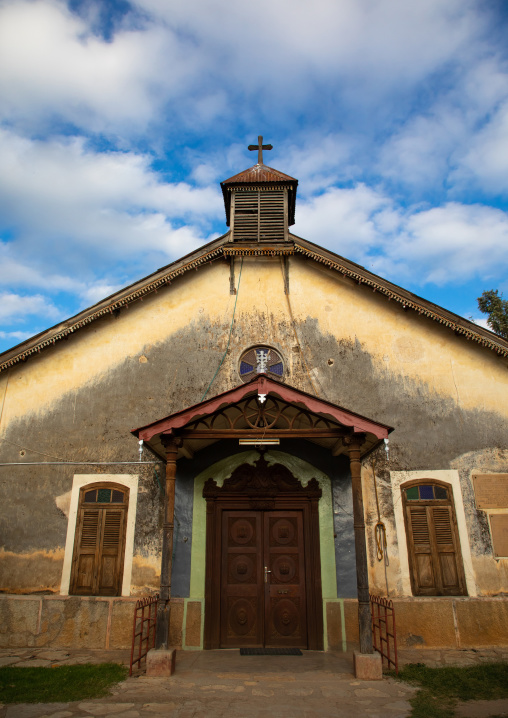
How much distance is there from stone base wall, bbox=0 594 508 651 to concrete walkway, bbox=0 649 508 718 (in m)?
0.27

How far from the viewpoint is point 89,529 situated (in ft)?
30.0

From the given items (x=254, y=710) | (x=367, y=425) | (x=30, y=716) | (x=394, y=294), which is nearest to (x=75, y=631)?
(x=30, y=716)

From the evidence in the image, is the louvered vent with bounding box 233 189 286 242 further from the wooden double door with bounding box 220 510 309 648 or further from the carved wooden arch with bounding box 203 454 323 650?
the wooden double door with bounding box 220 510 309 648

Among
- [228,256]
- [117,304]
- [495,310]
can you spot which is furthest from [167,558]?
[495,310]

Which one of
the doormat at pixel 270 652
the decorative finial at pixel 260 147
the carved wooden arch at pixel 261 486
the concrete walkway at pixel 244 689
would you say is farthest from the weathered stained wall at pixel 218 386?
the decorative finial at pixel 260 147

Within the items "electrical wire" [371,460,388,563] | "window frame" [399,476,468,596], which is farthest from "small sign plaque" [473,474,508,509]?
"electrical wire" [371,460,388,563]

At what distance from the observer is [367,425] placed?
24.6ft

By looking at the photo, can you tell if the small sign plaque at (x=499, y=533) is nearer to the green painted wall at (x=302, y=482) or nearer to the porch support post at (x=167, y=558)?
the green painted wall at (x=302, y=482)

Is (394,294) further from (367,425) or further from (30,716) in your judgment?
(30,716)

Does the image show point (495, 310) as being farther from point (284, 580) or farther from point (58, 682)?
point (58, 682)

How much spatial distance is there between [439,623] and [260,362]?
18.9ft

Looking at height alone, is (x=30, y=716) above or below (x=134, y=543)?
below

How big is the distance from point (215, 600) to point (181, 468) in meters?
2.44

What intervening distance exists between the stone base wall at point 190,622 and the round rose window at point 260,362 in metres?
4.37
